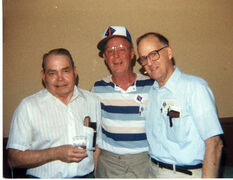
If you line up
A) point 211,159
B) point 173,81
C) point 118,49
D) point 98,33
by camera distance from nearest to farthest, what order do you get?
point 211,159 → point 173,81 → point 118,49 → point 98,33

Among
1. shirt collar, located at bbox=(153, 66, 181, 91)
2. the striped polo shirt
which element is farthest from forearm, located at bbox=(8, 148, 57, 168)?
shirt collar, located at bbox=(153, 66, 181, 91)

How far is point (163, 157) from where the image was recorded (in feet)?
4.92

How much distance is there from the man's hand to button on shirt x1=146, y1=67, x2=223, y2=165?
0.67 metres

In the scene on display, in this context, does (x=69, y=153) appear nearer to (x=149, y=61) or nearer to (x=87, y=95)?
(x=87, y=95)

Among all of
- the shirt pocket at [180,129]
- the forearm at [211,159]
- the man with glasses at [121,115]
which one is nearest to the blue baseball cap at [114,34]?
the man with glasses at [121,115]

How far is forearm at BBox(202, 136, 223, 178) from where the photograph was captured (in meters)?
1.28

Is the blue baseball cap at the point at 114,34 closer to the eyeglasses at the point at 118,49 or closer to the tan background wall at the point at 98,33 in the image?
the eyeglasses at the point at 118,49

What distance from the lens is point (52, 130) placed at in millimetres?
1572

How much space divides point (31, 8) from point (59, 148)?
74.1 inches

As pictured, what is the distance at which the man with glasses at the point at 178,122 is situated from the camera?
4.31 feet

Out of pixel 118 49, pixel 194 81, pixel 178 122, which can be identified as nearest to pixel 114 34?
pixel 118 49

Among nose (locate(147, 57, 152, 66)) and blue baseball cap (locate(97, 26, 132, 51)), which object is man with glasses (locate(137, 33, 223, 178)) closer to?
nose (locate(147, 57, 152, 66))

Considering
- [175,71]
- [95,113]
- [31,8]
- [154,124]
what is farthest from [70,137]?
[31,8]

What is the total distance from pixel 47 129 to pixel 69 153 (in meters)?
0.31
